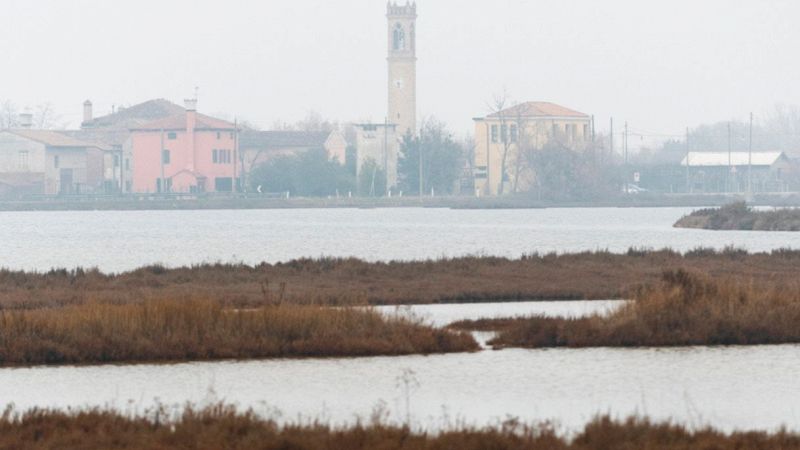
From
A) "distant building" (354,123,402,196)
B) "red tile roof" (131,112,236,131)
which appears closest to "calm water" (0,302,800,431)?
"red tile roof" (131,112,236,131)

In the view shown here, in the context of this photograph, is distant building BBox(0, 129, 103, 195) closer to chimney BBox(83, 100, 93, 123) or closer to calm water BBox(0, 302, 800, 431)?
chimney BBox(83, 100, 93, 123)

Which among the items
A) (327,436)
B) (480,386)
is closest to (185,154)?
(480,386)

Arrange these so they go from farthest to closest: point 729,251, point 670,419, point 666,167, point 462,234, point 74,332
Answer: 1. point 666,167
2. point 462,234
3. point 729,251
4. point 74,332
5. point 670,419

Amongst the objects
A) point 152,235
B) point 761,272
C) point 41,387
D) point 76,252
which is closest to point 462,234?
point 152,235

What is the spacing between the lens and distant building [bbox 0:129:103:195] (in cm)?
14400

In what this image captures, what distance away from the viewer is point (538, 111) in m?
163

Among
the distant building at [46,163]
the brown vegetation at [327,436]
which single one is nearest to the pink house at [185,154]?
the distant building at [46,163]

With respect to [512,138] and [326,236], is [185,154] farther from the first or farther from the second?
[326,236]

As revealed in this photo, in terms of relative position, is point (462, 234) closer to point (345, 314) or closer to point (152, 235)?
point (152, 235)

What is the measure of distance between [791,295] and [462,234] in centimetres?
5659

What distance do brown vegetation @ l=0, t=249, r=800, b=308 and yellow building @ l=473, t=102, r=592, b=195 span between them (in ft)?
349

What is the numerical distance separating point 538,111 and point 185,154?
37.5m

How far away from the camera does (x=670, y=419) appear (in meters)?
18.0

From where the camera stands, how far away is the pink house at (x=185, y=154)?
14138 cm
